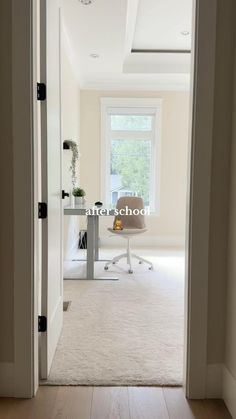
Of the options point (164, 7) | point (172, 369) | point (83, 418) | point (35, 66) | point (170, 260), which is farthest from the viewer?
point (170, 260)

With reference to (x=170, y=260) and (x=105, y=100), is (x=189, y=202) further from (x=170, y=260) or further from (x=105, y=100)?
(x=105, y=100)

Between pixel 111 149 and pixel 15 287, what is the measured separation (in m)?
4.91

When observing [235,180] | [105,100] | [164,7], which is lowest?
[235,180]

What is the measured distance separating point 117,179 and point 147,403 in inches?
196

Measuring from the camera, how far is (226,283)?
6.25ft

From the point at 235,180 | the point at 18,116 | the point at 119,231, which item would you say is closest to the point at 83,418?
the point at 235,180

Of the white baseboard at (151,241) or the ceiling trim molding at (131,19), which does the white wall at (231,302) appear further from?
the white baseboard at (151,241)

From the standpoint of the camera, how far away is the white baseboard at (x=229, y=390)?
1762 millimetres

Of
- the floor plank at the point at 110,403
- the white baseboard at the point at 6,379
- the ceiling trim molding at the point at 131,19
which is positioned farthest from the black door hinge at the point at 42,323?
the ceiling trim molding at the point at 131,19

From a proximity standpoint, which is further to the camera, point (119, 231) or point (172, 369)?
point (119, 231)

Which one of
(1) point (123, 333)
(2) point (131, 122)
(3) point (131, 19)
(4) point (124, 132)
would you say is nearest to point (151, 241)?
(4) point (124, 132)

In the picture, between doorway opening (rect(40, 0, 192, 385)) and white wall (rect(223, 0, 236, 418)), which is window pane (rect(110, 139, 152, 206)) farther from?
white wall (rect(223, 0, 236, 418))

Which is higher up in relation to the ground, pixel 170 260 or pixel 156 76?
pixel 156 76

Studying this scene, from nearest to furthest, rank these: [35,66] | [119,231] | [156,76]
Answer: [35,66] < [119,231] < [156,76]
